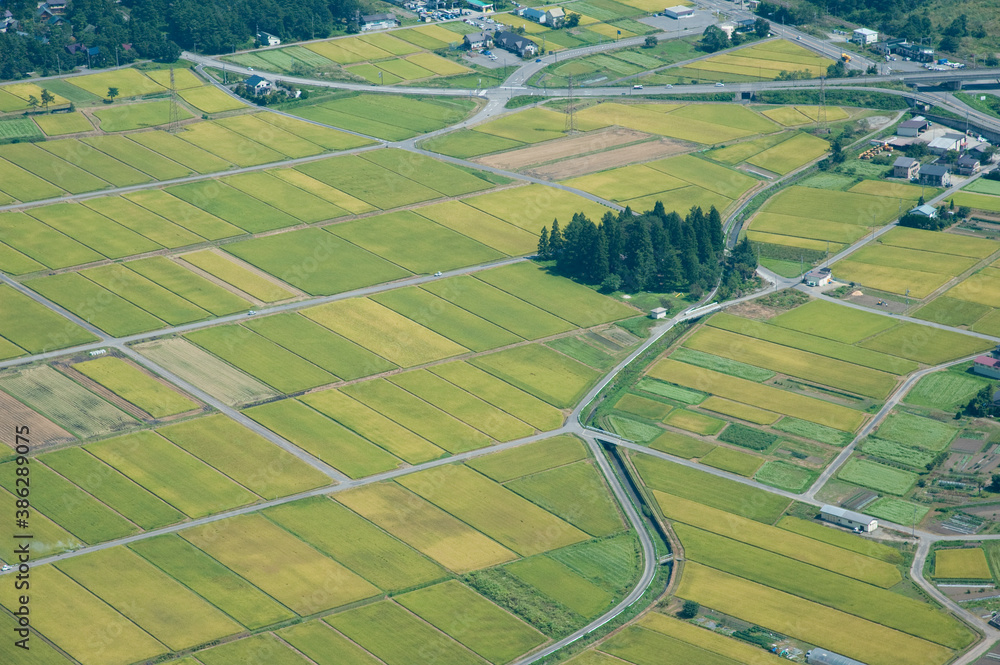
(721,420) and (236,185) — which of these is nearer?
(721,420)

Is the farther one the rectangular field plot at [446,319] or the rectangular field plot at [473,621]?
the rectangular field plot at [446,319]

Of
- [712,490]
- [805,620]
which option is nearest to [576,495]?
[712,490]

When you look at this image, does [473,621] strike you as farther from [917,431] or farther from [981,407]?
[981,407]

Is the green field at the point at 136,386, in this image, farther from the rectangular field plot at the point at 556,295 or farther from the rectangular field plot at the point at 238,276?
the rectangular field plot at the point at 556,295

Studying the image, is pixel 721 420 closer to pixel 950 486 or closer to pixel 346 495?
pixel 950 486

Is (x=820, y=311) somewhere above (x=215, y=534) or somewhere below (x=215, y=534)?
above

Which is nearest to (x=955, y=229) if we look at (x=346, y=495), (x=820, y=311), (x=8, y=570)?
(x=820, y=311)

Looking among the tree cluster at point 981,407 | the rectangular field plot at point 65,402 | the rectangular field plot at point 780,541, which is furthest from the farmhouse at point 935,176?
the rectangular field plot at point 65,402

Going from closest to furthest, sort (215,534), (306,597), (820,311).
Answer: (306,597) → (215,534) → (820,311)
